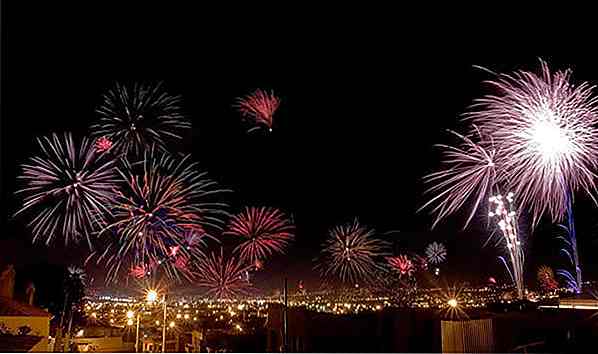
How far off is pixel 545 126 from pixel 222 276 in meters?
12.6

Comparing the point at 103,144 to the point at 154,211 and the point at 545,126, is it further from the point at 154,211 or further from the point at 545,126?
the point at 545,126

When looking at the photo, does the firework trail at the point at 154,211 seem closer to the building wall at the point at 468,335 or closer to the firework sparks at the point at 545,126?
the firework sparks at the point at 545,126

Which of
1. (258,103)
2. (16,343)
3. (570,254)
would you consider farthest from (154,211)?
(570,254)

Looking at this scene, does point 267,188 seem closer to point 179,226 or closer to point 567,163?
point 179,226

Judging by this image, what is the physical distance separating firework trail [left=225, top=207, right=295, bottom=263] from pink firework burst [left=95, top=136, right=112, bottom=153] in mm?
4121

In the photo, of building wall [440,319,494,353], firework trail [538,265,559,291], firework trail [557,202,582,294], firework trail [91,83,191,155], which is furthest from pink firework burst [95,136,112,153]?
firework trail [538,265,559,291]

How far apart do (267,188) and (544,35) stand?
1552cm

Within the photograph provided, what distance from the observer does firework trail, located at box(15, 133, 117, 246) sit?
14.4 m

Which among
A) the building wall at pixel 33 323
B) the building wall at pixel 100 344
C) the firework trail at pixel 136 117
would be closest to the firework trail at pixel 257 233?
the firework trail at pixel 136 117

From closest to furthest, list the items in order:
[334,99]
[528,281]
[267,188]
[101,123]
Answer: [101,123]
[334,99]
[267,188]
[528,281]

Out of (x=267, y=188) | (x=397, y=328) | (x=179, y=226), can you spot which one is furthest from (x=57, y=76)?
(x=267, y=188)

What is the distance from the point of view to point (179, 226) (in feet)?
53.8

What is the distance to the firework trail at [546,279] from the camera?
27.3m

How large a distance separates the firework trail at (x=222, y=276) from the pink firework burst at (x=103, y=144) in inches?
259
